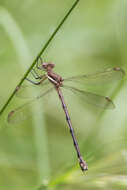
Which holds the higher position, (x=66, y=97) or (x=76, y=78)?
(x=76, y=78)

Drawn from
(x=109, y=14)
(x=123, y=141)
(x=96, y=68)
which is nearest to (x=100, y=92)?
(x=96, y=68)

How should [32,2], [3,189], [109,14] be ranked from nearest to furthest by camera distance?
[3,189] < [32,2] < [109,14]

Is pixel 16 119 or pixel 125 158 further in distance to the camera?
pixel 16 119

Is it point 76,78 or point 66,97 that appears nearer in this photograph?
point 76,78

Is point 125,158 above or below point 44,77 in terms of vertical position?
below

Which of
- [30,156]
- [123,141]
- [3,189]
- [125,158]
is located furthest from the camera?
[30,156]

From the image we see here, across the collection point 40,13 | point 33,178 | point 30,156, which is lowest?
point 33,178

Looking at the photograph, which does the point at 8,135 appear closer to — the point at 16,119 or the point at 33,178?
the point at 33,178
